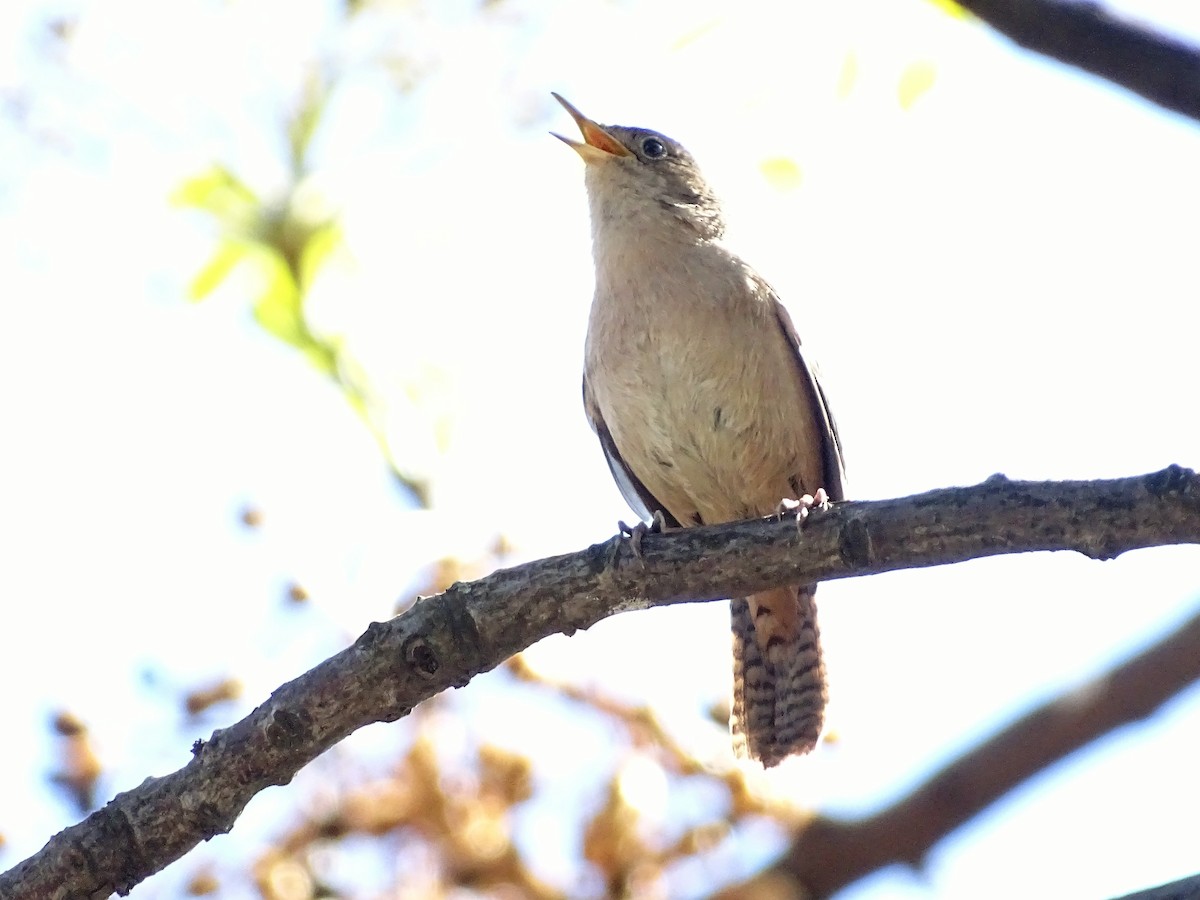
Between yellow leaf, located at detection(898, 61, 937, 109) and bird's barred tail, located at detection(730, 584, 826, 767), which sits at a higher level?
yellow leaf, located at detection(898, 61, 937, 109)

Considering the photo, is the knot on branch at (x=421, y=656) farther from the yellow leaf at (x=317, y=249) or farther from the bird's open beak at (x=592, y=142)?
the bird's open beak at (x=592, y=142)

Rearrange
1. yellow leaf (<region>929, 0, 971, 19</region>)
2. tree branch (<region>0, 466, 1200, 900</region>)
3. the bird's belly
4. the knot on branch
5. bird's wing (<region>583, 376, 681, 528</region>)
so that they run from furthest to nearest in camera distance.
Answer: bird's wing (<region>583, 376, 681, 528</region>), the bird's belly, the knot on branch, tree branch (<region>0, 466, 1200, 900</region>), yellow leaf (<region>929, 0, 971, 19</region>)

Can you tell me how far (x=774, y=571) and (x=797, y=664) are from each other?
202 centimetres

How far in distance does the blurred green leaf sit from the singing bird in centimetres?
131

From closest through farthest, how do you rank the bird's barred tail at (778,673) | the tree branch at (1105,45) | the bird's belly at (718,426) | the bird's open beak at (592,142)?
the tree branch at (1105,45) < the bird's belly at (718,426) < the bird's barred tail at (778,673) < the bird's open beak at (592,142)

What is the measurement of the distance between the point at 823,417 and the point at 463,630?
2151mm

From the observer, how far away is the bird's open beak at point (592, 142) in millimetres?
Result: 5398

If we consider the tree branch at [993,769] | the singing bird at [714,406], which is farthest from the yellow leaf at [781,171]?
the tree branch at [993,769]

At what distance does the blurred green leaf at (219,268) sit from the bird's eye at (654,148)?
1.64m

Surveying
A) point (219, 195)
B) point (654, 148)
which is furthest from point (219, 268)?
point (654, 148)

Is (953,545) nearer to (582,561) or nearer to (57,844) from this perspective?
(582,561)

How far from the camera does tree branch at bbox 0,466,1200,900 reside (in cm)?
291

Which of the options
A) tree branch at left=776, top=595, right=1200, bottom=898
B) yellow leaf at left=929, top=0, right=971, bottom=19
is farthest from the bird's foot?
yellow leaf at left=929, top=0, right=971, bottom=19

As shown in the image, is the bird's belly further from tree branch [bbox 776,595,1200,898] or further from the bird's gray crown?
tree branch [bbox 776,595,1200,898]
